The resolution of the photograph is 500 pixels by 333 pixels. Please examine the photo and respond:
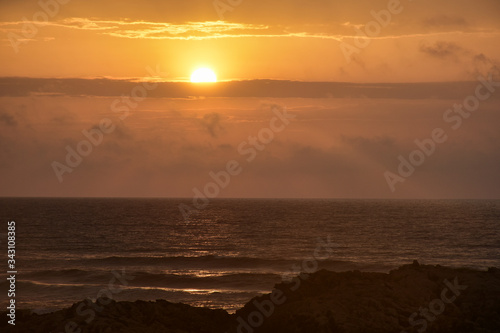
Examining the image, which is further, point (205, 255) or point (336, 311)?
point (205, 255)

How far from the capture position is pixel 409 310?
14398 millimetres

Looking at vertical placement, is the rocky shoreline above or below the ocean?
below

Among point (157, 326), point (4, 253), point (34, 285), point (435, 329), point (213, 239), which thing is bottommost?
point (435, 329)

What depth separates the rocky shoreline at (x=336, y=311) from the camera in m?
13.9

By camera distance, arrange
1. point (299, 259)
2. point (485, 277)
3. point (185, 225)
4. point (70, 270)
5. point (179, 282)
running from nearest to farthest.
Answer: point (485, 277)
point (179, 282)
point (70, 270)
point (299, 259)
point (185, 225)

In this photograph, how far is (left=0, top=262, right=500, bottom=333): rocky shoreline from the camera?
13.9 m

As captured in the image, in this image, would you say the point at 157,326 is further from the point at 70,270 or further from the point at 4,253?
the point at 4,253

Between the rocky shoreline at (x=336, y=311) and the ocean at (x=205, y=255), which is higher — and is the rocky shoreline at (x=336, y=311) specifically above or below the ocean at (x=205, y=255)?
below

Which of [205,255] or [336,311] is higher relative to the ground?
[205,255]

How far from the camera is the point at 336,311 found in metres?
14.0

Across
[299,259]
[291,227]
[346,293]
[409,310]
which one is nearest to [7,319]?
[346,293]

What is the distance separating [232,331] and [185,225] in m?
92.3

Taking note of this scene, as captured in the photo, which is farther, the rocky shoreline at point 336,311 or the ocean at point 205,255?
the ocean at point 205,255

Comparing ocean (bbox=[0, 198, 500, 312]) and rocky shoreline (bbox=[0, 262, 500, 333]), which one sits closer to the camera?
rocky shoreline (bbox=[0, 262, 500, 333])
